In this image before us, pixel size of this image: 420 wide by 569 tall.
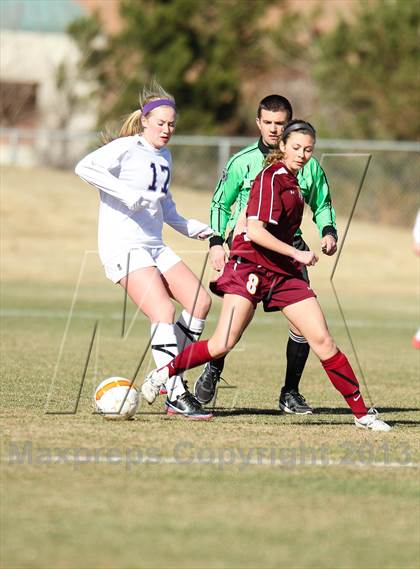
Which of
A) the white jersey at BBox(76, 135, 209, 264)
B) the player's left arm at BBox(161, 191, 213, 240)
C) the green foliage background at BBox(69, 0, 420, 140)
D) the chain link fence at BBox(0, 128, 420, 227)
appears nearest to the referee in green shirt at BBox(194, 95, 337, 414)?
the player's left arm at BBox(161, 191, 213, 240)

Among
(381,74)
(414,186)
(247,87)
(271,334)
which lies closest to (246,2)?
(247,87)

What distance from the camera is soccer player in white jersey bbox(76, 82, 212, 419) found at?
8367 millimetres

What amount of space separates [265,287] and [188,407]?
39.5 inches

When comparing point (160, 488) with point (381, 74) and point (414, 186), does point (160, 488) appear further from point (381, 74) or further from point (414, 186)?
point (381, 74)

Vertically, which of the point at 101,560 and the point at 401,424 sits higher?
the point at 101,560

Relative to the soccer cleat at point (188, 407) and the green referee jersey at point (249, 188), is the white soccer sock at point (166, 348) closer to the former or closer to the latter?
the soccer cleat at point (188, 407)

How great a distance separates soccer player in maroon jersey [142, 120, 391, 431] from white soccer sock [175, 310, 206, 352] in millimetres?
697

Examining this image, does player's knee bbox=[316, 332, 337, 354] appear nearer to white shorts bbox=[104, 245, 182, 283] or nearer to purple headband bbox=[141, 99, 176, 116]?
white shorts bbox=[104, 245, 182, 283]

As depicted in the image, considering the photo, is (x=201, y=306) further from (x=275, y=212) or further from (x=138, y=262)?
(x=275, y=212)

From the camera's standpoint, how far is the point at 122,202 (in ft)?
27.5

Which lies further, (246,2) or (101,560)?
(246,2)

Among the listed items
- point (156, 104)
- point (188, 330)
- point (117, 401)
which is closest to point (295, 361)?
point (188, 330)

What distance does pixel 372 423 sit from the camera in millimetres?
7941

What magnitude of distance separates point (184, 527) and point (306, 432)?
2.62m
